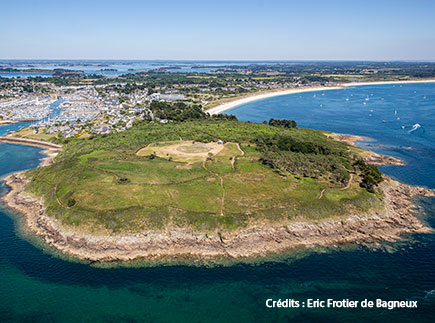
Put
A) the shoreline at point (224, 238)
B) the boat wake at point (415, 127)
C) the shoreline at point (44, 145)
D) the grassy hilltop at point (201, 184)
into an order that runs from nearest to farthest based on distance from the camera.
Result: the shoreline at point (224, 238) → the grassy hilltop at point (201, 184) → the shoreline at point (44, 145) → the boat wake at point (415, 127)

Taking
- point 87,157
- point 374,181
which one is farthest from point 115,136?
point 374,181

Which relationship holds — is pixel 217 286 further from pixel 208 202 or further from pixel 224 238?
pixel 208 202

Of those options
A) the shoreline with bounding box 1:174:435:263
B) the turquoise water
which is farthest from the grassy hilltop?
the turquoise water

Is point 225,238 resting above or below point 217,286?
above

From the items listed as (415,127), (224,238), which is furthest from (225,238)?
(415,127)

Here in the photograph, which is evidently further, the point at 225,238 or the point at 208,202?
the point at 208,202

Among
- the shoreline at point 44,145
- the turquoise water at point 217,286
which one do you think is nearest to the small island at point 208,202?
the turquoise water at point 217,286

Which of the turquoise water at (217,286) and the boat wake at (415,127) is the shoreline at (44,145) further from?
the boat wake at (415,127)
